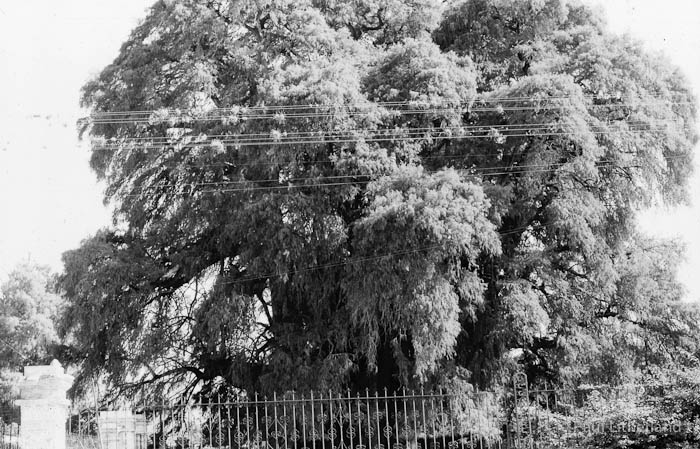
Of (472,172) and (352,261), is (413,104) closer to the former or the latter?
(472,172)

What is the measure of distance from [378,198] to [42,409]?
29.2ft

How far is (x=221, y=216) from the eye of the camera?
2120cm

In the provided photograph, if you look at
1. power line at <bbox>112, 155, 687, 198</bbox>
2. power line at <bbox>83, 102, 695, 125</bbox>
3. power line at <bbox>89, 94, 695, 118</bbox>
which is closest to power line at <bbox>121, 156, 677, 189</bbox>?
power line at <bbox>112, 155, 687, 198</bbox>

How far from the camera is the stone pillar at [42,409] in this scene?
11938mm

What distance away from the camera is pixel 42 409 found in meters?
12.0

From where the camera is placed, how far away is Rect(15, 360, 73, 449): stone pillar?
11938mm

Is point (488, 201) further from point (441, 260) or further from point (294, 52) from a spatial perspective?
point (294, 52)

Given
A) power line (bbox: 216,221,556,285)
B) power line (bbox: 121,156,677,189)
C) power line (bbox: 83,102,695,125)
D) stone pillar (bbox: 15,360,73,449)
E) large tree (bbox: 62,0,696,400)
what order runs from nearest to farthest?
stone pillar (bbox: 15,360,73,449), power line (bbox: 216,221,556,285), large tree (bbox: 62,0,696,400), power line (bbox: 83,102,695,125), power line (bbox: 121,156,677,189)

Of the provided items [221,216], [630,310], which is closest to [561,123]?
[630,310]

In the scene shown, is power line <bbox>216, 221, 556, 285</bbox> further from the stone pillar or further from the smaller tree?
the smaller tree

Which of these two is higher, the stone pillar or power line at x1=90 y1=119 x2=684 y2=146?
power line at x1=90 y1=119 x2=684 y2=146

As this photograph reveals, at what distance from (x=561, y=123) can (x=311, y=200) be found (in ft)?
18.1

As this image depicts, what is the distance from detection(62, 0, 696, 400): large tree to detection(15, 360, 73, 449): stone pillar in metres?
7.95

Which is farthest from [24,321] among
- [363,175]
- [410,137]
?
[410,137]
